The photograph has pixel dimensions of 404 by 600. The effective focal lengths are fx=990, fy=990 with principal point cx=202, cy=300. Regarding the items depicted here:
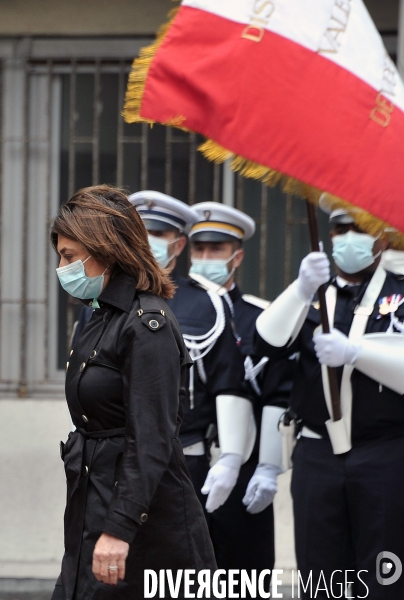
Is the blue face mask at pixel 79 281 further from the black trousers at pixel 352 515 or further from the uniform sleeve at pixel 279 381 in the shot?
the uniform sleeve at pixel 279 381

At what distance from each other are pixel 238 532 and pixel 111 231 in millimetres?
1880

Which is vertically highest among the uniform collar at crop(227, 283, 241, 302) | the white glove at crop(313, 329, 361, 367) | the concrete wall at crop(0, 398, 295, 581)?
the uniform collar at crop(227, 283, 241, 302)

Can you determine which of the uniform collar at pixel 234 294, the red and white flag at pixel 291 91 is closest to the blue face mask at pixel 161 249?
the uniform collar at pixel 234 294

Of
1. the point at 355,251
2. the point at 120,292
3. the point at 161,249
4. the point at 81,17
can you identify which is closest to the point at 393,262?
the point at 355,251

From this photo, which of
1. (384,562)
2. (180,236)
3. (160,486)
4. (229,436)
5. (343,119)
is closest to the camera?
(160,486)

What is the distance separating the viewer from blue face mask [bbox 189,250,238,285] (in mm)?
4379

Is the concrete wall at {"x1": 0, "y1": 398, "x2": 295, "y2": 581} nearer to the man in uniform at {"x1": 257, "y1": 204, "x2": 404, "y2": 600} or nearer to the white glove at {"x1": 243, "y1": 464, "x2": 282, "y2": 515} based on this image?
the white glove at {"x1": 243, "y1": 464, "x2": 282, "y2": 515}

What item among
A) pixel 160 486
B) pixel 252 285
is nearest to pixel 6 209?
pixel 252 285

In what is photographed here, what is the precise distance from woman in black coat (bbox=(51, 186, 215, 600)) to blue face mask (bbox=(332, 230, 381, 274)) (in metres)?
1.22

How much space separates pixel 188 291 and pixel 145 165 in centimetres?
191

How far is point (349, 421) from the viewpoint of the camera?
3553mm

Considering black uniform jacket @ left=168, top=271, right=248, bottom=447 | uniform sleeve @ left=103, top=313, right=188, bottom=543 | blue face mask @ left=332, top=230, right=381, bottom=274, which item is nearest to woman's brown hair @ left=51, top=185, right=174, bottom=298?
uniform sleeve @ left=103, top=313, right=188, bottom=543

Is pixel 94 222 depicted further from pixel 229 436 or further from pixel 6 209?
pixel 6 209

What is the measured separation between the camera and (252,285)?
595 centimetres
